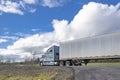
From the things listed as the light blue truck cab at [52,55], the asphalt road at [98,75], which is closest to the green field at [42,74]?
the asphalt road at [98,75]

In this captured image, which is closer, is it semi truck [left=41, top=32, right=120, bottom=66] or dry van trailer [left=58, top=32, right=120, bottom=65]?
dry van trailer [left=58, top=32, right=120, bottom=65]

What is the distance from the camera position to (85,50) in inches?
1631

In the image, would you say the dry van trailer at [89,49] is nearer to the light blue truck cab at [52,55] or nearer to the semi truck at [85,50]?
the semi truck at [85,50]

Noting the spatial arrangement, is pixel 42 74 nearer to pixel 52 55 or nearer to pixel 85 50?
pixel 85 50

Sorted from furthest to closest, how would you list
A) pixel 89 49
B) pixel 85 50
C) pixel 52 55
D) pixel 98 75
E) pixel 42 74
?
pixel 52 55, pixel 85 50, pixel 89 49, pixel 42 74, pixel 98 75

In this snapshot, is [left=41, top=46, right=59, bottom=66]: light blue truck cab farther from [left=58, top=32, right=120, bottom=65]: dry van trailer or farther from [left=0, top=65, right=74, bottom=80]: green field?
[left=0, top=65, right=74, bottom=80]: green field

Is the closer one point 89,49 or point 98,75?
point 98,75

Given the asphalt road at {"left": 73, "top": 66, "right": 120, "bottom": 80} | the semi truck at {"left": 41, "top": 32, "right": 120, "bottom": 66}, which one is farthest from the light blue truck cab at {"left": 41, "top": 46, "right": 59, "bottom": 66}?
the asphalt road at {"left": 73, "top": 66, "right": 120, "bottom": 80}

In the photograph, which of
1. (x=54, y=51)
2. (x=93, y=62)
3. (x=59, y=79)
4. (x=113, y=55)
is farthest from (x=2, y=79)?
(x=54, y=51)

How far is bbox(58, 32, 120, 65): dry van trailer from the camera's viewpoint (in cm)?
3525

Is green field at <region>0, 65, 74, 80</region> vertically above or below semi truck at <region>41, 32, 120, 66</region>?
below

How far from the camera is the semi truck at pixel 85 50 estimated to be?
3544cm

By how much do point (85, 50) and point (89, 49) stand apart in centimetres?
119

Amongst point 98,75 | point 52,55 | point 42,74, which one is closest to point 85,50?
point 52,55
